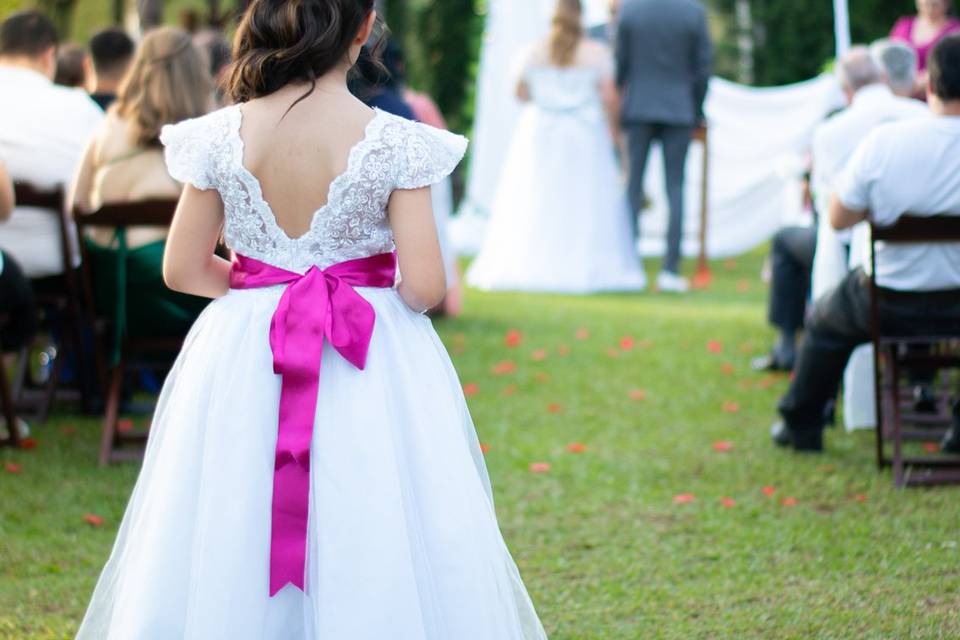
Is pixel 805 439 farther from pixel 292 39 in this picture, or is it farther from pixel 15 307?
pixel 292 39

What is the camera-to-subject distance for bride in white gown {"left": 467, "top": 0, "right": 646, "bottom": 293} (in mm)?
11688

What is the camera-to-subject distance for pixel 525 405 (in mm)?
7023

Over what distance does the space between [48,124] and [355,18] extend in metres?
3.98

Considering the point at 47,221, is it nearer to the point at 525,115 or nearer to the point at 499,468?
the point at 499,468

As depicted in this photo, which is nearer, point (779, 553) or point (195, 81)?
point (779, 553)

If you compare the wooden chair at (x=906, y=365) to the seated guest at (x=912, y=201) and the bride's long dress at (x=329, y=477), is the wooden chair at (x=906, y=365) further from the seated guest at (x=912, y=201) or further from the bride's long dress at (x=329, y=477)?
the bride's long dress at (x=329, y=477)

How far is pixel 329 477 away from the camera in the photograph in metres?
2.99

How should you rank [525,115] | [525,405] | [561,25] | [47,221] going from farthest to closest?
1. [525,115]
2. [561,25]
3. [525,405]
4. [47,221]

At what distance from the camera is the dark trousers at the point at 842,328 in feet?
17.6

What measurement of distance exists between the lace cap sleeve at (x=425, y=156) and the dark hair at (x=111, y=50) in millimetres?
4614

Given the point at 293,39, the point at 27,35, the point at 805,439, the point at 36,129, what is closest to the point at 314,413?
the point at 293,39

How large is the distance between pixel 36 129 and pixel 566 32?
5.76m

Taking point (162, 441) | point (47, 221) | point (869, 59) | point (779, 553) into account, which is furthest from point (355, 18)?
point (869, 59)

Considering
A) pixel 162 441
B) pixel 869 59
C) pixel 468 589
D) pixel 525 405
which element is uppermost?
pixel 869 59
